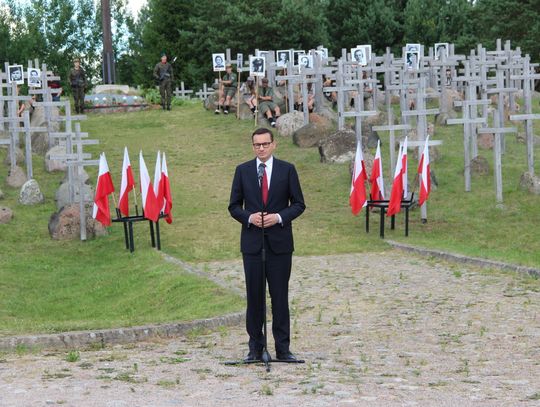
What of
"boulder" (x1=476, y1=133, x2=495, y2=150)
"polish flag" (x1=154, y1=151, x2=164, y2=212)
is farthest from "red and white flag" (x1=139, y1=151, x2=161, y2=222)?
"boulder" (x1=476, y1=133, x2=495, y2=150)

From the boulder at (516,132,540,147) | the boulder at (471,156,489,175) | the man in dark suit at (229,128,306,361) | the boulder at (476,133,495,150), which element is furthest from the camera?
the boulder at (516,132,540,147)

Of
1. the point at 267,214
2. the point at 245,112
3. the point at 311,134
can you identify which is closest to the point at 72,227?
the point at 311,134

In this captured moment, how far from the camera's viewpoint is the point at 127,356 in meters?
11.0

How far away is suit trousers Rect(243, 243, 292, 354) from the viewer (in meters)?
10.2

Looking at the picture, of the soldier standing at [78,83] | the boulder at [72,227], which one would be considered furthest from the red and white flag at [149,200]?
the soldier standing at [78,83]

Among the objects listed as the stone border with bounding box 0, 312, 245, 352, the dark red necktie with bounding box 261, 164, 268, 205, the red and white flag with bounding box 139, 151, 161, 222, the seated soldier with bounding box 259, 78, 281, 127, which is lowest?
the stone border with bounding box 0, 312, 245, 352

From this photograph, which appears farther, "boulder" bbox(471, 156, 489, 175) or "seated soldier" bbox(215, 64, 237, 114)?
"seated soldier" bbox(215, 64, 237, 114)

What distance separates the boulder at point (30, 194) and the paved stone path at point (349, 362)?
1147cm

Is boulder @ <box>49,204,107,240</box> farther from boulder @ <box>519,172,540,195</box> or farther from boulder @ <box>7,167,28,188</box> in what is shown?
boulder @ <box>519,172,540,195</box>

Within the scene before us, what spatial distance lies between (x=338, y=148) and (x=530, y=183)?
5.36 m

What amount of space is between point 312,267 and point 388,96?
14.7 meters

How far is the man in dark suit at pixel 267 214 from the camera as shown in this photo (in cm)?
1007

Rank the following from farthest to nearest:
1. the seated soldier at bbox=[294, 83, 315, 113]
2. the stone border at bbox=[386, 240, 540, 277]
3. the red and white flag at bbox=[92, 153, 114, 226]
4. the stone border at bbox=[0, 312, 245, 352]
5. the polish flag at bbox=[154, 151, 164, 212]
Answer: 1. the seated soldier at bbox=[294, 83, 315, 113]
2. the red and white flag at bbox=[92, 153, 114, 226]
3. the polish flag at bbox=[154, 151, 164, 212]
4. the stone border at bbox=[386, 240, 540, 277]
5. the stone border at bbox=[0, 312, 245, 352]

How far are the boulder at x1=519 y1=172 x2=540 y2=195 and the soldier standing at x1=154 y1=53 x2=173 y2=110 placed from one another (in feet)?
60.5
